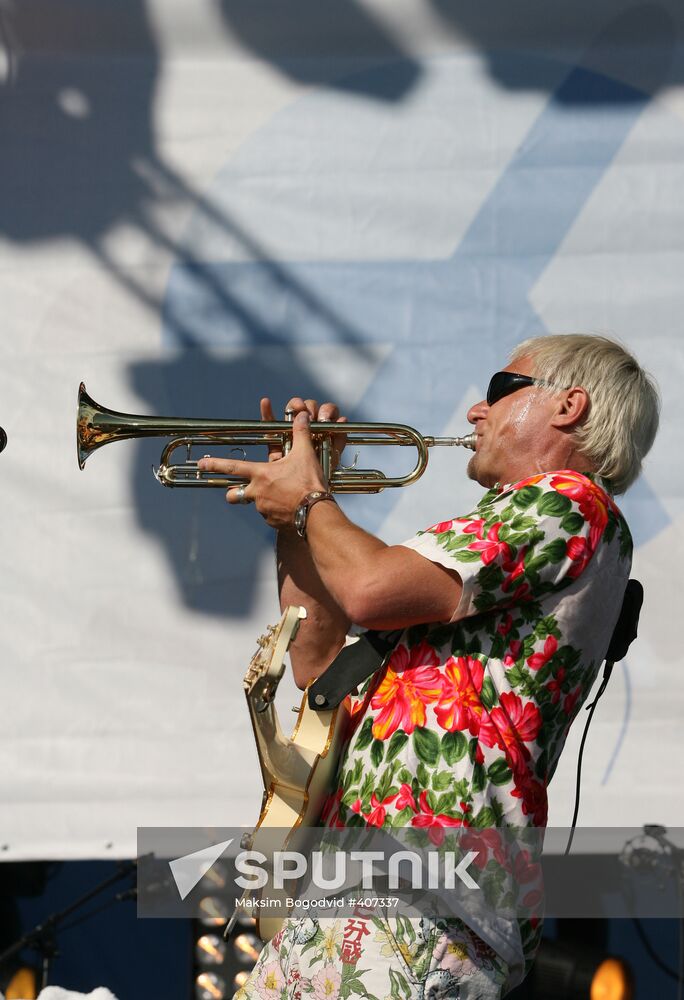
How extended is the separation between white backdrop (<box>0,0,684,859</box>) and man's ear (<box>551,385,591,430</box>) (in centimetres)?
116

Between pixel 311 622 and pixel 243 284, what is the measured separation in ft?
4.55

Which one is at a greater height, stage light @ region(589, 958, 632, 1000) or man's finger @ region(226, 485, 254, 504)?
man's finger @ region(226, 485, 254, 504)

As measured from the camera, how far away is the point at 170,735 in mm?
3133

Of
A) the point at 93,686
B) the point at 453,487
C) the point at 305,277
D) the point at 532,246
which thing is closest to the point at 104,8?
the point at 305,277

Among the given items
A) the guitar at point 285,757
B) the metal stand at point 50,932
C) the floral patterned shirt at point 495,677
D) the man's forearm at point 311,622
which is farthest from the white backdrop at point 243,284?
the floral patterned shirt at point 495,677

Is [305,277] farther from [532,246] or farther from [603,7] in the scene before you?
[603,7]

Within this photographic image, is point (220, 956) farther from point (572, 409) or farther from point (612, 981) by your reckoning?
point (572, 409)

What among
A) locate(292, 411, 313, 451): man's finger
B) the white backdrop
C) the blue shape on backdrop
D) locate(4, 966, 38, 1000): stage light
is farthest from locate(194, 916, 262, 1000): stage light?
locate(292, 411, 313, 451): man's finger

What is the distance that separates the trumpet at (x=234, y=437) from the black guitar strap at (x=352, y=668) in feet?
1.93

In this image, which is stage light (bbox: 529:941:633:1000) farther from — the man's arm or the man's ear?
the man's ear

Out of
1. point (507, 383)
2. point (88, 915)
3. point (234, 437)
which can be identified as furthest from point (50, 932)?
point (507, 383)

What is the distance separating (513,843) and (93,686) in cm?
167

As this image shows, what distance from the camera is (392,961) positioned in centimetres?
165

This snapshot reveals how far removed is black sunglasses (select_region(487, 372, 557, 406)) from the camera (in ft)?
6.83
